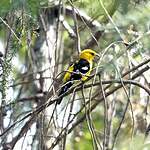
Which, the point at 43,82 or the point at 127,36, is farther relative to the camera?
the point at 43,82

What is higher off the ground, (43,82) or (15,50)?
(43,82)

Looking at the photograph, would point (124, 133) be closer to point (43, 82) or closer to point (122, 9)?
point (43, 82)

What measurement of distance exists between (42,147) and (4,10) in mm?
615

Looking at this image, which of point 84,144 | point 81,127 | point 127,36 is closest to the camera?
point 127,36

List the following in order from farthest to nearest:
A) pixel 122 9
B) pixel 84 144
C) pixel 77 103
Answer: pixel 84 144 → pixel 77 103 → pixel 122 9

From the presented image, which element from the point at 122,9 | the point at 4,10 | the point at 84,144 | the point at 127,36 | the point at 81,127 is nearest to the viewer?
the point at 122,9

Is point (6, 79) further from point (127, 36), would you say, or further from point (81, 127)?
point (81, 127)

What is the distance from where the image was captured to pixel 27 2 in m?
2.15

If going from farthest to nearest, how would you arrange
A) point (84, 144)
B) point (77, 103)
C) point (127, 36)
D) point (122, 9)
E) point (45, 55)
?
point (84, 144) < point (45, 55) < point (77, 103) < point (127, 36) < point (122, 9)

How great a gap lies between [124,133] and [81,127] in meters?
0.69

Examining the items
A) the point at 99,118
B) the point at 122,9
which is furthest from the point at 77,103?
the point at 122,9

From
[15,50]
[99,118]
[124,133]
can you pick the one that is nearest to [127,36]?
[15,50]

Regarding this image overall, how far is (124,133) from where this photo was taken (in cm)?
464

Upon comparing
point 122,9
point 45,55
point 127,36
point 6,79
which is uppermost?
point 45,55
